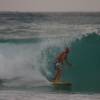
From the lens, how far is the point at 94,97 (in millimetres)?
1382

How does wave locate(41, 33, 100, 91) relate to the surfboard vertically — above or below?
above

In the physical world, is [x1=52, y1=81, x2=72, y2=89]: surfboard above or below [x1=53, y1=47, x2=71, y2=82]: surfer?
below

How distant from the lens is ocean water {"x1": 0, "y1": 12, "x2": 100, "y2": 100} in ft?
4.57

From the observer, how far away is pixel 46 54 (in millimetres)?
1421

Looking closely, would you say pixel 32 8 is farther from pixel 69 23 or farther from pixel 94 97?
pixel 94 97

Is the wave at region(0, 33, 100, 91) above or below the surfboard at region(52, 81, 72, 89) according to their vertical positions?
above

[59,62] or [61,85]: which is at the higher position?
[59,62]

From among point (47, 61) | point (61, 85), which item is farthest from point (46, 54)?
point (61, 85)

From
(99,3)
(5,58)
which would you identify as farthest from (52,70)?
(99,3)

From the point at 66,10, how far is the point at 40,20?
0.18 meters

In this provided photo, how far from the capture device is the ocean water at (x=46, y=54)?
1394 mm

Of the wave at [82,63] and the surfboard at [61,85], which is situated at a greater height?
the wave at [82,63]

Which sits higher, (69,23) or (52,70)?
(69,23)

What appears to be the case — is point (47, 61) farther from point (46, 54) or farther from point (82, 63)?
point (82, 63)
